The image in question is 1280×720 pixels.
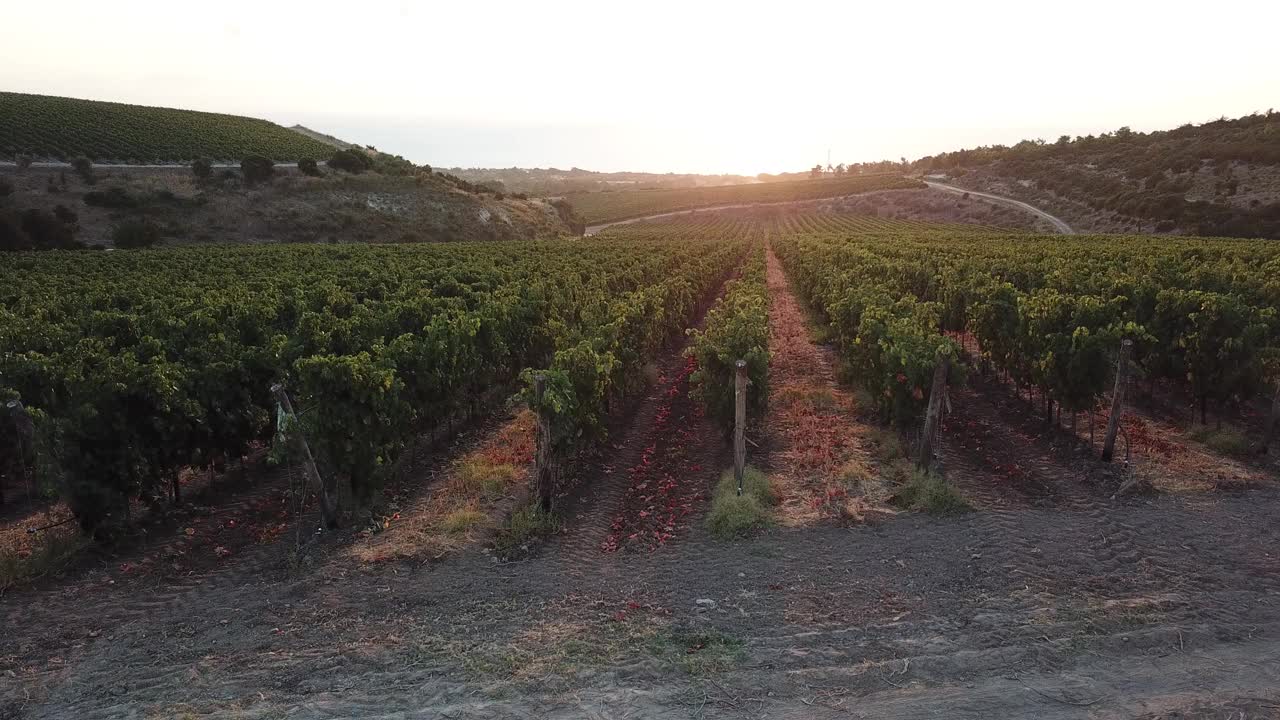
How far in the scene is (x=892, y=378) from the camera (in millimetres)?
12594

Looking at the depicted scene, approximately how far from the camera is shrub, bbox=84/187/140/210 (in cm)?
5650

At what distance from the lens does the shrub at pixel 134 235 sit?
51.1 meters

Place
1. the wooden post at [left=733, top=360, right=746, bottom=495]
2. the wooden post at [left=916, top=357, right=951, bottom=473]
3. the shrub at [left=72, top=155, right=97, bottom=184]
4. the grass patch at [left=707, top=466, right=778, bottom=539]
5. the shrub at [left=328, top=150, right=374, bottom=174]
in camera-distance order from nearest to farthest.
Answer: the grass patch at [left=707, top=466, right=778, bottom=539]
the wooden post at [left=733, top=360, right=746, bottom=495]
the wooden post at [left=916, top=357, right=951, bottom=473]
the shrub at [left=72, top=155, right=97, bottom=184]
the shrub at [left=328, top=150, right=374, bottom=174]

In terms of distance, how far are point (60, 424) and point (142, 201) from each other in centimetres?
6353

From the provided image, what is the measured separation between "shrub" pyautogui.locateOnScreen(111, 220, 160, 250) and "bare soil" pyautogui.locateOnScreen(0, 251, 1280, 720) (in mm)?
54998

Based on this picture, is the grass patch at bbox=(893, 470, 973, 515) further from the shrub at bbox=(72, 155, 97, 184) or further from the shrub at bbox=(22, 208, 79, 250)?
the shrub at bbox=(72, 155, 97, 184)

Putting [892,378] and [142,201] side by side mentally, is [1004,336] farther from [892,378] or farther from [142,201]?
[142,201]

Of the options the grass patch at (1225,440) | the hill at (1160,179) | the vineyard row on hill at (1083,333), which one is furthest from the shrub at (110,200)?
the hill at (1160,179)

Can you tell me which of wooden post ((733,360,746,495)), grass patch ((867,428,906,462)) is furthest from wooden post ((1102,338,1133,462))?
wooden post ((733,360,746,495))

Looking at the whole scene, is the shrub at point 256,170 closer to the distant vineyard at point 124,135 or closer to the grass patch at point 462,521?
the distant vineyard at point 124,135

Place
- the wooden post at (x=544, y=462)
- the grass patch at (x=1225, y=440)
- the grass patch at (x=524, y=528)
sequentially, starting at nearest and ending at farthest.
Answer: the grass patch at (x=524, y=528), the wooden post at (x=544, y=462), the grass patch at (x=1225, y=440)

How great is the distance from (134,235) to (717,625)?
61.7 metres

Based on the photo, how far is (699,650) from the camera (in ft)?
23.0

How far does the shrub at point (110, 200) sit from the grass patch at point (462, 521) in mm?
64827
